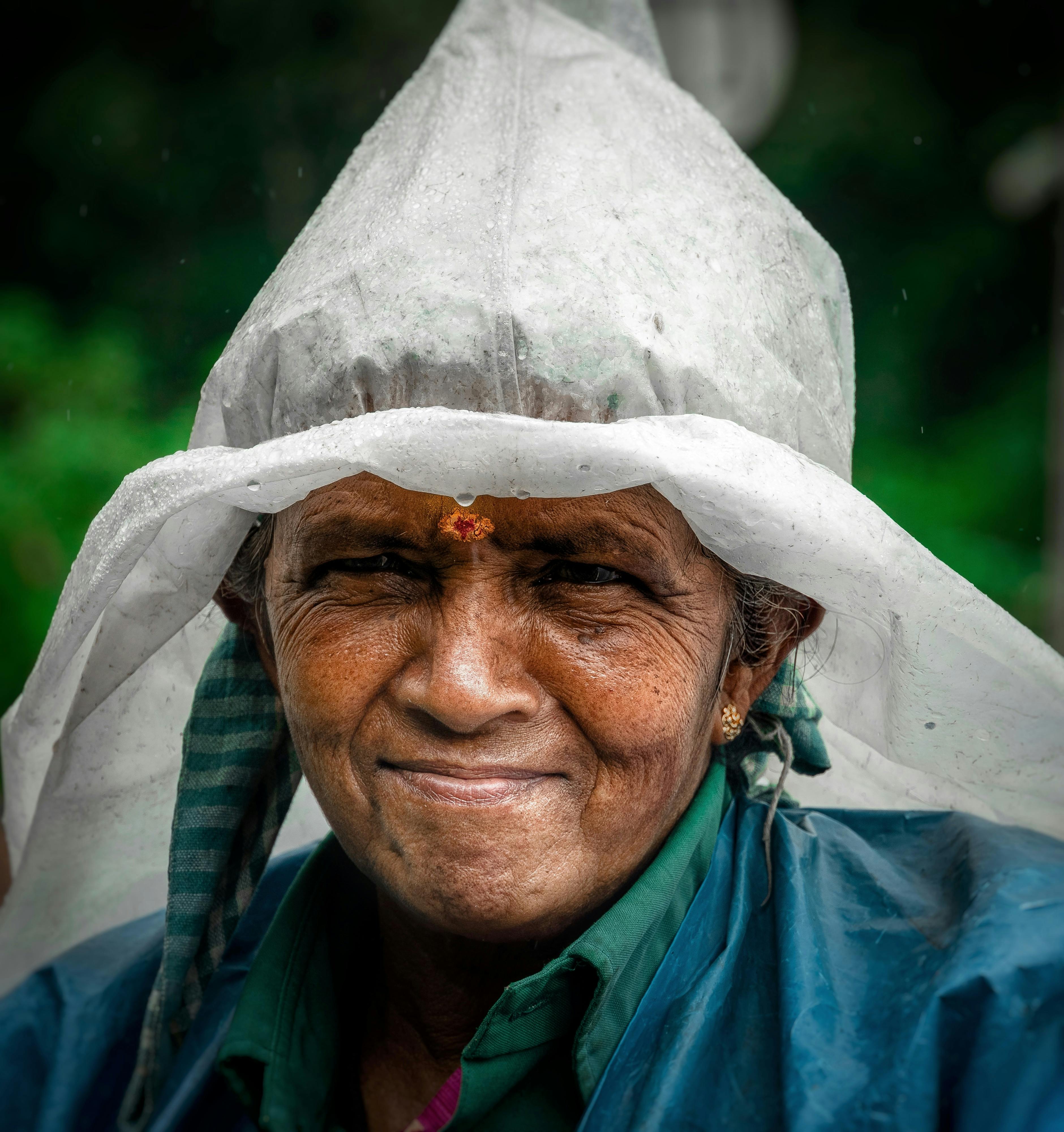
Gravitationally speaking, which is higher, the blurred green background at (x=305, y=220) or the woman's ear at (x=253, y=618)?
the blurred green background at (x=305, y=220)

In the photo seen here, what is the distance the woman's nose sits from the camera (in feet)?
4.88

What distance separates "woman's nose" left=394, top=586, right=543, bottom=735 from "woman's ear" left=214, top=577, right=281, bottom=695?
1.48 ft

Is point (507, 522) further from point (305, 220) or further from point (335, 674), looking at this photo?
point (305, 220)

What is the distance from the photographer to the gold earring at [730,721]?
1.83 m

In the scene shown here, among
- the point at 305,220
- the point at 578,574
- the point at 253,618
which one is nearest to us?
the point at 578,574

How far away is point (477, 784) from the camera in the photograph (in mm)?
1527

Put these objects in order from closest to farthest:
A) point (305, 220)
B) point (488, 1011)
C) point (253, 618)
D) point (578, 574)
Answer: point (578, 574) < point (488, 1011) < point (253, 618) < point (305, 220)

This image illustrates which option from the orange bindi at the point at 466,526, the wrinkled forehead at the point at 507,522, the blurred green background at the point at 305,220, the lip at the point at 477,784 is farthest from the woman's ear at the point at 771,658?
the blurred green background at the point at 305,220

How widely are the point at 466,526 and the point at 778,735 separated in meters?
0.73

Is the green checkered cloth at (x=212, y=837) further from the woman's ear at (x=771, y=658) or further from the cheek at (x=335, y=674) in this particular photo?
the woman's ear at (x=771, y=658)

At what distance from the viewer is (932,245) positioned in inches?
170

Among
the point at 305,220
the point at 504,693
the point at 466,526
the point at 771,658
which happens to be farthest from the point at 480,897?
the point at 305,220

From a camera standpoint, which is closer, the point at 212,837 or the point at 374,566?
the point at 374,566

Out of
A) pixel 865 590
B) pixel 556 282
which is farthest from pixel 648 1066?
pixel 556 282
